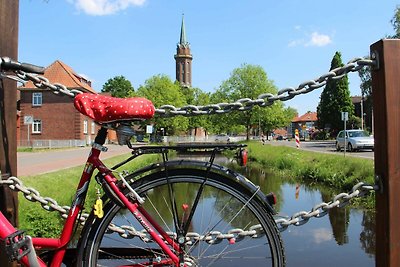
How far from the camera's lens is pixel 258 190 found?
217 centimetres

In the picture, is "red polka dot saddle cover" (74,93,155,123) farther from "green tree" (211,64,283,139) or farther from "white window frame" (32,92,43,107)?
"green tree" (211,64,283,139)

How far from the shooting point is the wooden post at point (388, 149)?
6.74 feet

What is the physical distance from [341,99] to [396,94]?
67626 millimetres

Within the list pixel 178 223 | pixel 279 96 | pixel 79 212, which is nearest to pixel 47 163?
pixel 79 212

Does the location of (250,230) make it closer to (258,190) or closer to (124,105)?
(258,190)

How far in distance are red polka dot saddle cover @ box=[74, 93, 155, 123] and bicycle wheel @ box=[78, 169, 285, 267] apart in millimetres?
342

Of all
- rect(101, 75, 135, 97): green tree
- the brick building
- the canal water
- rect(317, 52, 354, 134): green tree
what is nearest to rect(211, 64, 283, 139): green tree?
rect(317, 52, 354, 134): green tree

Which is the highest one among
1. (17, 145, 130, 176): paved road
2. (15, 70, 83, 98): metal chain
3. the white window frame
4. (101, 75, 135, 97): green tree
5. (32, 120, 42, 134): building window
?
(101, 75, 135, 97): green tree

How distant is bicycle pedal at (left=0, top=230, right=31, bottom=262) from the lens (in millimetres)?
2127

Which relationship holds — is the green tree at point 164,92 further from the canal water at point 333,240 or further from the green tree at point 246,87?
the canal water at point 333,240

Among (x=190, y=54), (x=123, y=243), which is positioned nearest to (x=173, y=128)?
(x=190, y=54)

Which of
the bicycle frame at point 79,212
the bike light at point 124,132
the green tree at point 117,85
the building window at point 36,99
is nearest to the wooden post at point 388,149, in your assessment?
the bicycle frame at point 79,212

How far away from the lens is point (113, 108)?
2145 mm

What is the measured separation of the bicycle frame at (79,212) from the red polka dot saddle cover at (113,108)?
0.13 m
